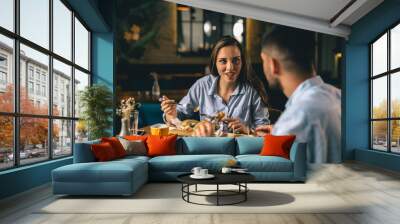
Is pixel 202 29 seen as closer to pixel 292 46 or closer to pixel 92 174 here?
pixel 292 46

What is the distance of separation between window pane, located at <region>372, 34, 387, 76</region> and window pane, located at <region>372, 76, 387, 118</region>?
0.75ft

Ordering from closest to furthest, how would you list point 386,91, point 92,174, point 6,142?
point 92,174
point 6,142
point 386,91

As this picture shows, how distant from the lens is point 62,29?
279 inches

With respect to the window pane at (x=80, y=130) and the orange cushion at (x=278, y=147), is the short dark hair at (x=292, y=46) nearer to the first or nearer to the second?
the orange cushion at (x=278, y=147)

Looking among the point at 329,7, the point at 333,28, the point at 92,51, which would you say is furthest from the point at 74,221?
the point at 333,28

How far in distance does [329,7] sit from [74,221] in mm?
6485

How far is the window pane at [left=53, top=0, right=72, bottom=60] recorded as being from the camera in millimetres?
6762

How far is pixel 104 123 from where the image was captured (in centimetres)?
810

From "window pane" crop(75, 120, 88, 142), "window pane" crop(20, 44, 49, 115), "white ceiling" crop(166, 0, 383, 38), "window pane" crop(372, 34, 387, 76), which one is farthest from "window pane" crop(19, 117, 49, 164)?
"window pane" crop(372, 34, 387, 76)

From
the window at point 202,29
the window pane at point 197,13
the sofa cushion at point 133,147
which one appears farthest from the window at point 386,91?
the sofa cushion at point 133,147

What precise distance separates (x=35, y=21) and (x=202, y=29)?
13.6 ft

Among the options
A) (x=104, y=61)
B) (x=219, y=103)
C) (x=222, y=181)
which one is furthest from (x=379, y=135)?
(x=104, y=61)

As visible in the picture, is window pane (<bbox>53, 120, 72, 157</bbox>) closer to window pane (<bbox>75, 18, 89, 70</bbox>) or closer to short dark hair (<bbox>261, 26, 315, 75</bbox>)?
window pane (<bbox>75, 18, 89, 70</bbox>)

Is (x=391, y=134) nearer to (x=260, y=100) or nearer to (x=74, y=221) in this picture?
(x=260, y=100)
